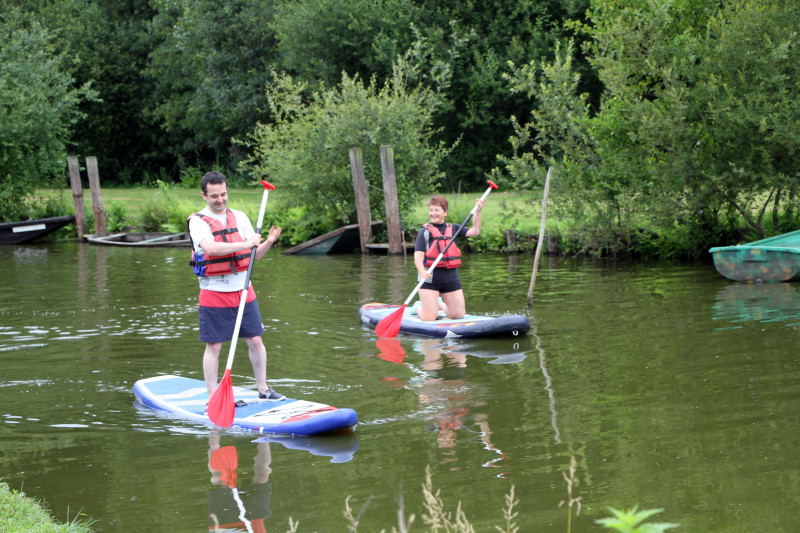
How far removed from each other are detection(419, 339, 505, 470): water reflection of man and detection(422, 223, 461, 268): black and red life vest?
859 millimetres

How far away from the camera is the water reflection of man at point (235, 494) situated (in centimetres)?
495

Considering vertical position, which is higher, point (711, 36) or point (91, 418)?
point (711, 36)

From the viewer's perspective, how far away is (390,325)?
394 inches

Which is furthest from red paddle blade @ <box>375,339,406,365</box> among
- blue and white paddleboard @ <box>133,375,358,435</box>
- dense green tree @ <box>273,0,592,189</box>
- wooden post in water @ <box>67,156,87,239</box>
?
dense green tree @ <box>273,0,592,189</box>

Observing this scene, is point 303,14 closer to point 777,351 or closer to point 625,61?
point 625,61

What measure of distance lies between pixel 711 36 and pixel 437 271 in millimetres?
8015

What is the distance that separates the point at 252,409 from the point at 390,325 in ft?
11.0

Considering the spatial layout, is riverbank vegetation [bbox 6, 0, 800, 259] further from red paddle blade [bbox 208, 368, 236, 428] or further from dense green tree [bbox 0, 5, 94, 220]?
red paddle blade [bbox 208, 368, 236, 428]

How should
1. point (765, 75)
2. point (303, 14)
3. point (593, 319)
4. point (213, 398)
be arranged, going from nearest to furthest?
point (213, 398) → point (593, 319) → point (765, 75) → point (303, 14)

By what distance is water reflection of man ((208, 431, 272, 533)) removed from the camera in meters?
4.95

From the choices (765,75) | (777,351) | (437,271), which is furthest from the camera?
(765,75)

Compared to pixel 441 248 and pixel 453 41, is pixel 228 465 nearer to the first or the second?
pixel 441 248

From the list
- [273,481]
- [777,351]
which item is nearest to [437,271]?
[777,351]

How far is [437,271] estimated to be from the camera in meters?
10.1
